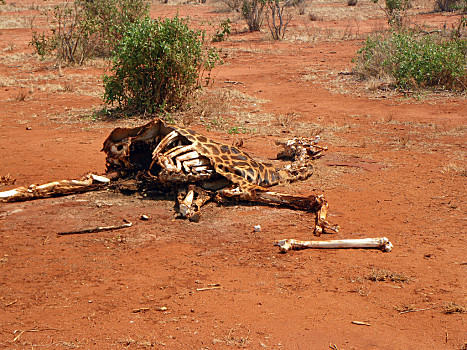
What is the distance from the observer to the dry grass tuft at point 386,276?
14.1ft

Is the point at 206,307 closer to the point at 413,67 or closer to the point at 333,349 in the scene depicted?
the point at 333,349

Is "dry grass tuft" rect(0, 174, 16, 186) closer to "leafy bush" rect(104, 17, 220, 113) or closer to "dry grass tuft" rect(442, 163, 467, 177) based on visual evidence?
"leafy bush" rect(104, 17, 220, 113)

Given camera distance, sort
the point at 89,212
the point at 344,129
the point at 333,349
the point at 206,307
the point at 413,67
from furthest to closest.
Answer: the point at 413,67, the point at 344,129, the point at 89,212, the point at 206,307, the point at 333,349

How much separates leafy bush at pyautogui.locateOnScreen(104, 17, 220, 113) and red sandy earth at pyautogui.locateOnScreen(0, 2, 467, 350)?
1.98m

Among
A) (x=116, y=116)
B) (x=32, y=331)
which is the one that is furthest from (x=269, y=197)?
(x=116, y=116)

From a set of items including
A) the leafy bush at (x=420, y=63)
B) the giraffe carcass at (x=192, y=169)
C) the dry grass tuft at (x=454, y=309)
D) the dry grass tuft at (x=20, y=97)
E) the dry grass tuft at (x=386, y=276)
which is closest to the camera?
the dry grass tuft at (x=454, y=309)

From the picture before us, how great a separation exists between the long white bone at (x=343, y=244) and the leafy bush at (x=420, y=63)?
830cm

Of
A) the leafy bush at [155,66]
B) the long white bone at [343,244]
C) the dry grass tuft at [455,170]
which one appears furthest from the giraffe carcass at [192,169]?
the leafy bush at [155,66]

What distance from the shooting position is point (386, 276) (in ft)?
14.2

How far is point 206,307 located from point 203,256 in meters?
0.87

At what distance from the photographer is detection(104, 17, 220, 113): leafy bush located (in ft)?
33.7

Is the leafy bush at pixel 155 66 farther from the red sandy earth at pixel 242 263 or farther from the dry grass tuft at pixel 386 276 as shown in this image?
the dry grass tuft at pixel 386 276

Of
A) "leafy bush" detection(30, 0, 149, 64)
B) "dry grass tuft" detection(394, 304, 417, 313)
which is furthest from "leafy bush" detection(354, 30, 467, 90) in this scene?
"dry grass tuft" detection(394, 304, 417, 313)

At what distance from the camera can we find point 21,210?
5.76 metres
